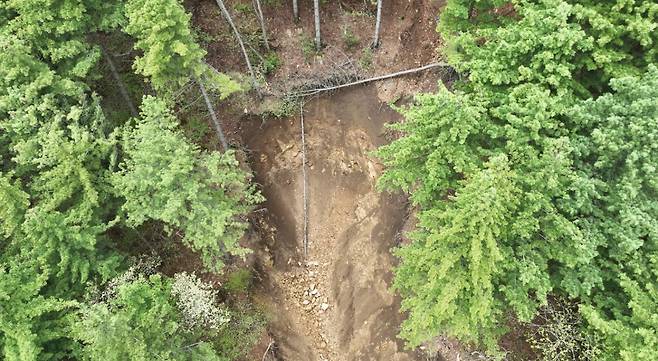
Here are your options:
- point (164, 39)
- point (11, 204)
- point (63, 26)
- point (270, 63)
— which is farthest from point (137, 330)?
point (270, 63)

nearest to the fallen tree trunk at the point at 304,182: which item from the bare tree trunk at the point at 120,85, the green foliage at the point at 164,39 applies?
the green foliage at the point at 164,39

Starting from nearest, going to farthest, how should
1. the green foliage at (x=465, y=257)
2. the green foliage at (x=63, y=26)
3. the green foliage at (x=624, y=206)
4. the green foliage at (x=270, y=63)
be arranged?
1. the green foliage at (x=465, y=257)
2. the green foliage at (x=624, y=206)
3. the green foliage at (x=63, y=26)
4. the green foliage at (x=270, y=63)

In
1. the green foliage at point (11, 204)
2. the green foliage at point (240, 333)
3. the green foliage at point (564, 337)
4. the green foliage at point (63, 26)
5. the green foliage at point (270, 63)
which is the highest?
the green foliage at point (63, 26)

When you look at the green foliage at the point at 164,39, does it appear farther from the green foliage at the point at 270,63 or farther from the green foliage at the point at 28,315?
the green foliage at the point at 270,63

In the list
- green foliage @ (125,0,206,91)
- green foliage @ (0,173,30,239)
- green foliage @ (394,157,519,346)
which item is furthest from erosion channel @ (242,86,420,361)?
green foliage @ (0,173,30,239)

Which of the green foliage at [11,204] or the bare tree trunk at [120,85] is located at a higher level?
the bare tree trunk at [120,85]

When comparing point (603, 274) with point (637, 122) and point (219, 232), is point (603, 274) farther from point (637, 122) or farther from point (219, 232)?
point (219, 232)

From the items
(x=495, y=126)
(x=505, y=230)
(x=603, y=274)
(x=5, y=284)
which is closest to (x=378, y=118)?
(x=495, y=126)
